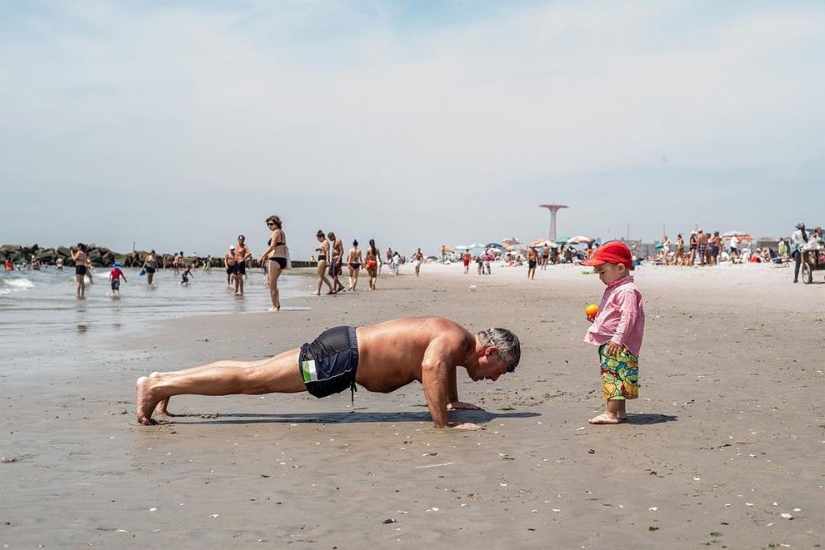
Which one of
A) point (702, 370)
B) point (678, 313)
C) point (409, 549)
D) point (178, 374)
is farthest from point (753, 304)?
point (409, 549)

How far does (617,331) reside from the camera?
6242 millimetres

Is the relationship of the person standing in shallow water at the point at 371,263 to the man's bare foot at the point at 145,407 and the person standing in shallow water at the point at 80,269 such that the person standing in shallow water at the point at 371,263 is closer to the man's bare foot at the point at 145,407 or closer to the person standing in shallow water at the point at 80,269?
the person standing in shallow water at the point at 80,269

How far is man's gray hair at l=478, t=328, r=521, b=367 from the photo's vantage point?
622 cm

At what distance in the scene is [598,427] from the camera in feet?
19.9

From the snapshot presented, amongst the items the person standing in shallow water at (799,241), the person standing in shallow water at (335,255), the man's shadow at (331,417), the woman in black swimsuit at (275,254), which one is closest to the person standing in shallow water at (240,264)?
the person standing in shallow water at (335,255)

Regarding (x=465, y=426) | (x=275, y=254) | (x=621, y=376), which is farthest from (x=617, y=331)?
(x=275, y=254)

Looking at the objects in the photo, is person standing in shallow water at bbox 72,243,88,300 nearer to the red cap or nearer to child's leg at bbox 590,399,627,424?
the red cap

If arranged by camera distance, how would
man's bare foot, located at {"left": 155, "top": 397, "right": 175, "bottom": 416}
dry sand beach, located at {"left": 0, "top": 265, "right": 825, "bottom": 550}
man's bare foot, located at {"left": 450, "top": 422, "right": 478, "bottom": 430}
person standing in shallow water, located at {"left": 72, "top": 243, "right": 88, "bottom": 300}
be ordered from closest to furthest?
dry sand beach, located at {"left": 0, "top": 265, "right": 825, "bottom": 550}
man's bare foot, located at {"left": 450, "top": 422, "right": 478, "bottom": 430}
man's bare foot, located at {"left": 155, "top": 397, "right": 175, "bottom": 416}
person standing in shallow water, located at {"left": 72, "top": 243, "right": 88, "bottom": 300}

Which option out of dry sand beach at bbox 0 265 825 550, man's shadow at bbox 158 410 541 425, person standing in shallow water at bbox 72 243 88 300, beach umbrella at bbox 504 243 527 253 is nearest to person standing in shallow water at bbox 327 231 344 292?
person standing in shallow water at bbox 72 243 88 300

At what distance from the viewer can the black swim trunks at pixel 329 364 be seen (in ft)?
20.4

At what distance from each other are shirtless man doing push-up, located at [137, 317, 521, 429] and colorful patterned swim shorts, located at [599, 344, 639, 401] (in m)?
0.68

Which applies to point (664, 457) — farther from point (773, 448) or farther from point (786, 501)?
point (786, 501)

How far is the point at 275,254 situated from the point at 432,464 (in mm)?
12877

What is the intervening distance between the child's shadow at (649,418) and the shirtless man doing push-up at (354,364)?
0.98m
